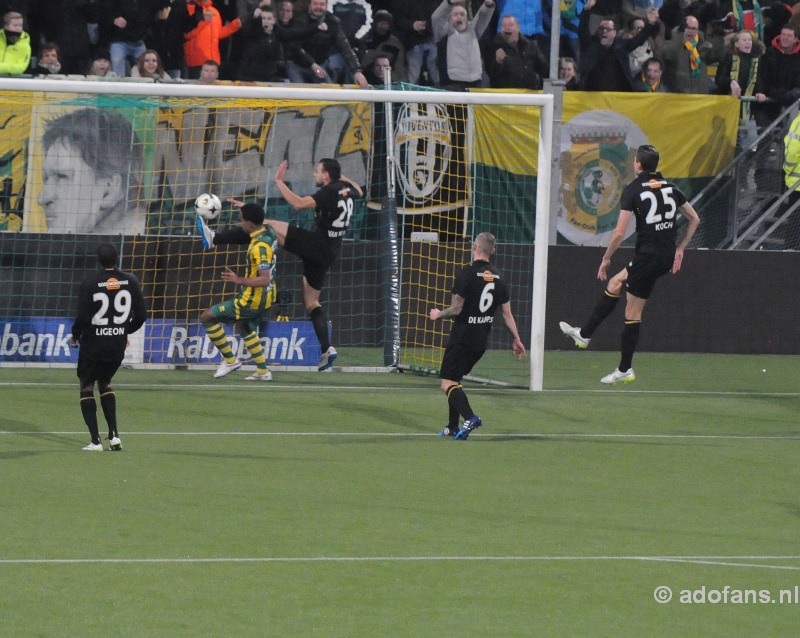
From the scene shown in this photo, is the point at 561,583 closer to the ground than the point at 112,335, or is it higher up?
closer to the ground

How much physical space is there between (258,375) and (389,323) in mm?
2013

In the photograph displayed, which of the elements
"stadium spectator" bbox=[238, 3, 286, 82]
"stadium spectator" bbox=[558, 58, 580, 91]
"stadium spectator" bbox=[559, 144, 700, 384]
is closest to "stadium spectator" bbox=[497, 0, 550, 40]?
"stadium spectator" bbox=[558, 58, 580, 91]

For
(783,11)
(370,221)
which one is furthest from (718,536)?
(783,11)

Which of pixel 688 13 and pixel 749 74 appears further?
pixel 688 13

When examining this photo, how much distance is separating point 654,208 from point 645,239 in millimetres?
343

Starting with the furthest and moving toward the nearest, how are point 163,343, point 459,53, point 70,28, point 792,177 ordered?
1. point 792,177
2. point 459,53
3. point 70,28
4. point 163,343

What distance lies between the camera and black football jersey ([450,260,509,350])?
12195 millimetres

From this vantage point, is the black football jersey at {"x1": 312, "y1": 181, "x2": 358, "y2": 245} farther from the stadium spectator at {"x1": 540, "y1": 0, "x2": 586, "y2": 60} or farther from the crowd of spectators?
the stadium spectator at {"x1": 540, "y1": 0, "x2": 586, "y2": 60}

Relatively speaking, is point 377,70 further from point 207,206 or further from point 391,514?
point 391,514

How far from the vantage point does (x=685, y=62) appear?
21734 millimetres

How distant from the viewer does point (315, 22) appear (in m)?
20.3

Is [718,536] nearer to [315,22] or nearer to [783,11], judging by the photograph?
[315,22]

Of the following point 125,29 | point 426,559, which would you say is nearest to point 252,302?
point 125,29

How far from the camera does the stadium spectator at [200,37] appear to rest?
19.8m
